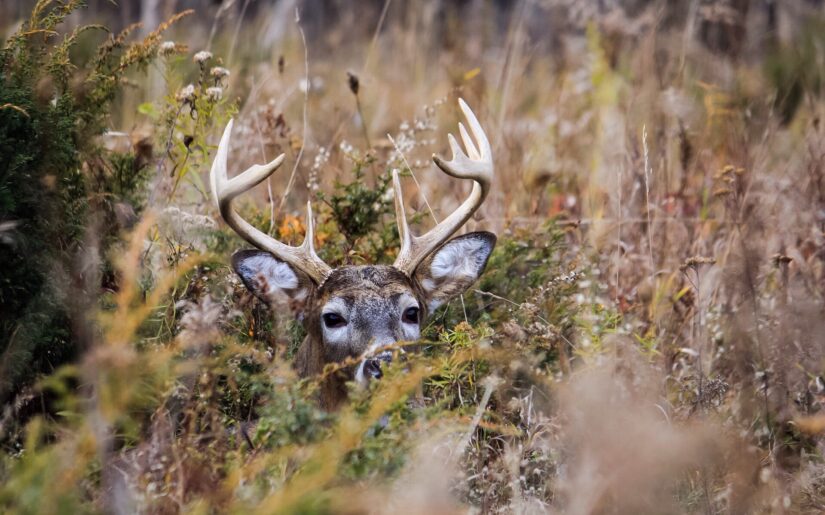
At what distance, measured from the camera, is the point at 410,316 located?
480 cm

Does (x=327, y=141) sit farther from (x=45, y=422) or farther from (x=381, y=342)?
(x=45, y=422)

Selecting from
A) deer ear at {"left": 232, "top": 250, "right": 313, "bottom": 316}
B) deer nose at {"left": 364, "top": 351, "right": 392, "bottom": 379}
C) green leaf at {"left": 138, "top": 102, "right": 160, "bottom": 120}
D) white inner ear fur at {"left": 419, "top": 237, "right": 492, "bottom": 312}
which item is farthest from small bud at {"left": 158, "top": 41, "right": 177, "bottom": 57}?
deer nose at {"left": 364, "top": 351, "right": 392, "bottom": 379}

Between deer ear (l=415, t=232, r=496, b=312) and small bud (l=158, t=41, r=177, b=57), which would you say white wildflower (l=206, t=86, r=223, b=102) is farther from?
deer ear (l=415, t=232, r=496, b=312)

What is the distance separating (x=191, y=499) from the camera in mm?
3207

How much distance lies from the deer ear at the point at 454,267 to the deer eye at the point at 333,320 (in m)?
0.53

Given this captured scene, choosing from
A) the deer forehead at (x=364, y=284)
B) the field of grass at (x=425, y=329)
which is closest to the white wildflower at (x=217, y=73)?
the field of grass at (x=425, y=329)

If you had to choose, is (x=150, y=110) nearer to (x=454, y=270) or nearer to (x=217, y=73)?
(x=217, y=73)

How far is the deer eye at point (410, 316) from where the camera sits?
15.6 feet

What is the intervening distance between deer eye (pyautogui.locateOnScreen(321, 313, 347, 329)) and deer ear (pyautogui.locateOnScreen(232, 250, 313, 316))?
0.66ft

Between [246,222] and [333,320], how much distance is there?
0.58 meters

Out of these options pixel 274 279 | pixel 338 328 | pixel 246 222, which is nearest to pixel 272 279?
pixel 274 279

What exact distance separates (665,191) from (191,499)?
167 inches

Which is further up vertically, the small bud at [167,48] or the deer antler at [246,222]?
the small bud at [167,48]

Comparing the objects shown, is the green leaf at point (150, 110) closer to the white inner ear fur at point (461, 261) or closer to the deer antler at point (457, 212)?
the deer antler at point (457, 212)
